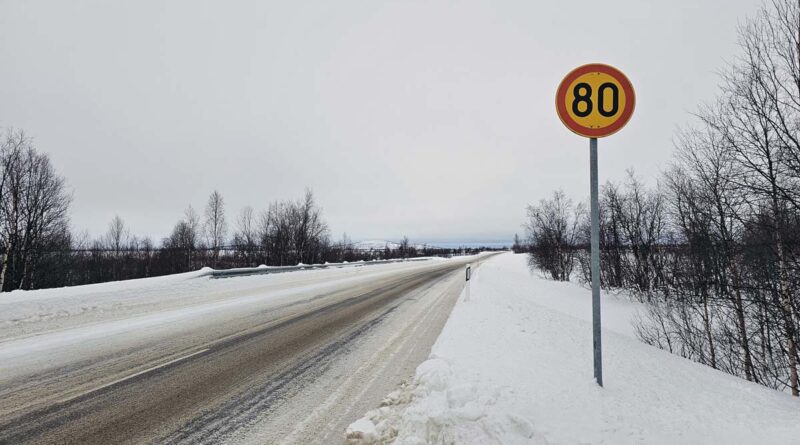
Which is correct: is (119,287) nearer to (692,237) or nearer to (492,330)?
(492,330)

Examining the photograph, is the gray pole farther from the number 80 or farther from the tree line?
the tree line

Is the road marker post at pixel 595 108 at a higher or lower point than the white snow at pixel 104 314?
higher

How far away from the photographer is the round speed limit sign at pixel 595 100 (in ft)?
10.8

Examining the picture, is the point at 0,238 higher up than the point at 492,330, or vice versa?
the point at 0,238

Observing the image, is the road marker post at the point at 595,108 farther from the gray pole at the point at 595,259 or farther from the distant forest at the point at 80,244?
the distant forest at the point at 80,244

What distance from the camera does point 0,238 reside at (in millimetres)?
20141

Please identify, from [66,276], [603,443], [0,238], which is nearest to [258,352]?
[603,443]

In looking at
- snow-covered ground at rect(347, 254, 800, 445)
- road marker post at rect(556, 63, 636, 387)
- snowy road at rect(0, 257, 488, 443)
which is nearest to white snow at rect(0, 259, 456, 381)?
snowy road at rect(0, 257, 488, 443)

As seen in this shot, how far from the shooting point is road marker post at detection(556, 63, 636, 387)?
3281mm

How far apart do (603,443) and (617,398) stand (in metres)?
1.03

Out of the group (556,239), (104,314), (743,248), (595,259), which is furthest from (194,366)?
(556,239)

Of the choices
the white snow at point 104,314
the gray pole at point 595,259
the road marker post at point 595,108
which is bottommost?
the white snow at point 104,314

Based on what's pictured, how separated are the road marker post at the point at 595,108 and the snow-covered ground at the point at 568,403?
570 mm

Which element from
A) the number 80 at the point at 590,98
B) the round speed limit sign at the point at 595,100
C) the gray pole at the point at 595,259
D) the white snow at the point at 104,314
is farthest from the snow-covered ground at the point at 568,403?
the white snow at the point at 104,314
